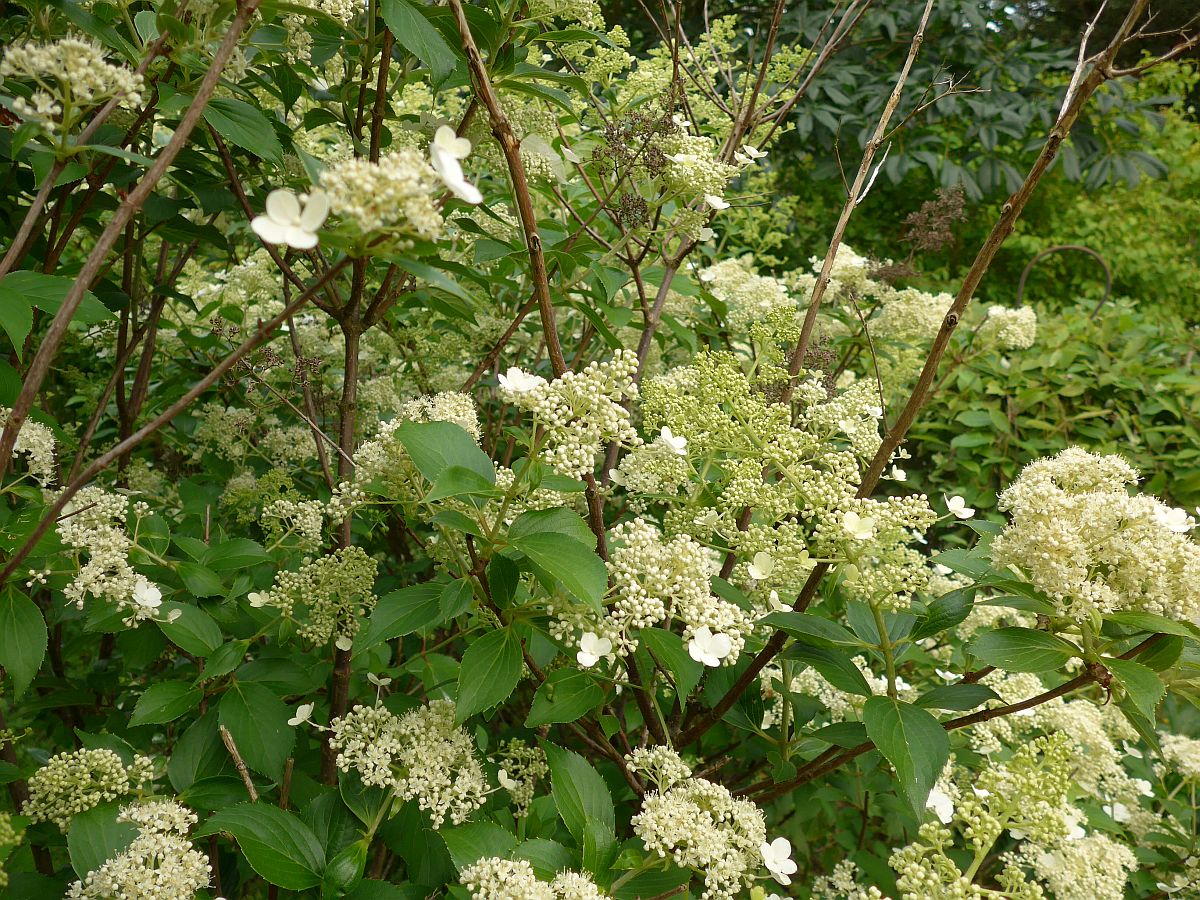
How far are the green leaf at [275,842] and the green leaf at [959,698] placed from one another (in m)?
0.95

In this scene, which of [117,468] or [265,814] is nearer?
[265,814]

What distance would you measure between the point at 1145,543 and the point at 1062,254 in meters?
8.80

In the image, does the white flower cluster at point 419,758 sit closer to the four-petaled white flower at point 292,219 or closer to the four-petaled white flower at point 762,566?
the four-petaled white flower at point 762,566

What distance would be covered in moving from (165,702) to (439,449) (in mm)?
730

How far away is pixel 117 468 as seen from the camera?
224 centimetres

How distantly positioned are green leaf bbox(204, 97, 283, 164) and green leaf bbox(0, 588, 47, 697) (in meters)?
0.80

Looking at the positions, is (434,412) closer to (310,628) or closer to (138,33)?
(310,628)

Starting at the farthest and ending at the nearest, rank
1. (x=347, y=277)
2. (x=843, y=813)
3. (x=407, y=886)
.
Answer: (x=843, y=813), (x=347, y=277), (x=407, y=886)

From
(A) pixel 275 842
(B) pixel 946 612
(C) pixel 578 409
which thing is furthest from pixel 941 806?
(A) pixel 275 842

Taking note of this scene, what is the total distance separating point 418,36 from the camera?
51.9 inches

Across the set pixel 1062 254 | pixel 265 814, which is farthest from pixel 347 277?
pixel 1062 254

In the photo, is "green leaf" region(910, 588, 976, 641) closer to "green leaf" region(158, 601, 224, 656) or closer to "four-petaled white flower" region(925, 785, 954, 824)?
"four-petaled white flower" region(925, 785, 954, 824)

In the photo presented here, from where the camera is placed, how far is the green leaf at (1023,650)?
1.16m

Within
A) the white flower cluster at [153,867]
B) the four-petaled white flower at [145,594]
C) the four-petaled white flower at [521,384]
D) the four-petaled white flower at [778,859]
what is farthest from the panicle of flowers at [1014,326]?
the white flower cluster at [153,867]
